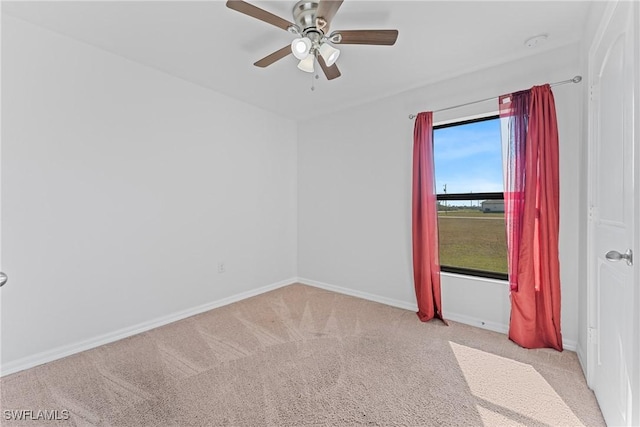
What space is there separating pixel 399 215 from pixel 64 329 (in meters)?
3.15

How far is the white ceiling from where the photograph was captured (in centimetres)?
191

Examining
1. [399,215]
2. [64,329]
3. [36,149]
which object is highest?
[36,149]

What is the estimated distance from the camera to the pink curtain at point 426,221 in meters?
2.83

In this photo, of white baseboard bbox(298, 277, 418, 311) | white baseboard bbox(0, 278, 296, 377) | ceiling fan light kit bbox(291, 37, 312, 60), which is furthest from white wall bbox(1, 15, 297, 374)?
ceiling fan light kit bbox(291, 37, 312, 60)

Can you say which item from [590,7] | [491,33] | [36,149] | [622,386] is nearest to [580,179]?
[590,7]

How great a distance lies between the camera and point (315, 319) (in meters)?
2.90

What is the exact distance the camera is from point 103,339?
94.3 inches

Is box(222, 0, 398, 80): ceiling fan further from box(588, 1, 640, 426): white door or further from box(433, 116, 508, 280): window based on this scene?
box(433, 116, 508, 280): window

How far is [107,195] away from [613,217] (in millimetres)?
3389

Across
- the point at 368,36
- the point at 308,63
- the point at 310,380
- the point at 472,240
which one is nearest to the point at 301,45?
the point at 308,63

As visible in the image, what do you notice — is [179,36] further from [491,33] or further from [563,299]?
[563,299]

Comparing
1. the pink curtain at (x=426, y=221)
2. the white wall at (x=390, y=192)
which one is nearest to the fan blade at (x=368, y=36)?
the pink curtain at (x=426, y=221)

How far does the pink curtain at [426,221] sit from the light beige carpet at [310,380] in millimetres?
230

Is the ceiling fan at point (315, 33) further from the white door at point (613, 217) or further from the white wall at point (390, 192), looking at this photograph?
the white wall at point (390, 192)
